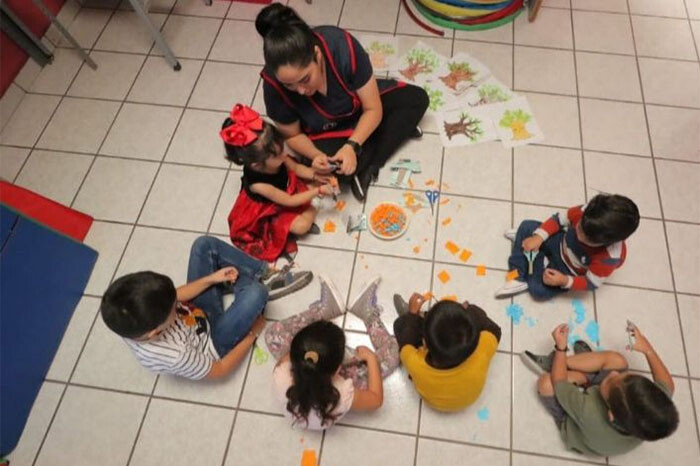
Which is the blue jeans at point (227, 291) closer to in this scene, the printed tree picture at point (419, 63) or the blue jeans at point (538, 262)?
the blue jeans at point (538, 262)

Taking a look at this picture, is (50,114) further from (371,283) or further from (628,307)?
(628,307)

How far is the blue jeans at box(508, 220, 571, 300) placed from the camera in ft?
6.15

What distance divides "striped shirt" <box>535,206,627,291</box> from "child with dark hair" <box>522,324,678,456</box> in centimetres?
23

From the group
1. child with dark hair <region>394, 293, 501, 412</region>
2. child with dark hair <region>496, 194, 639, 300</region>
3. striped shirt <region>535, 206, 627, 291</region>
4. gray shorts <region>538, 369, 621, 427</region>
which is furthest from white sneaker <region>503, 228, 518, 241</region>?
gray shorts <region>538, 369, 621, 427</region>

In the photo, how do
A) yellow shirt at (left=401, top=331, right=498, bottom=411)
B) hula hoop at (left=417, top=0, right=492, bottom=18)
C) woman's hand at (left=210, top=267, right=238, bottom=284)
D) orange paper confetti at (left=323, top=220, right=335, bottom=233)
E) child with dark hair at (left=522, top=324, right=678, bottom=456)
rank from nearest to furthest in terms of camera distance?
child with dark hair at (left=522, top=324, right=678, bottom=456) → yellow shirt at (left=401, top=331, right=498, bottom=411) → woman's hand at (left=210, top=267, right=238, bottom=284) → orange paper confetti at (left=323, top=220, right=335, bottom=233) → hula hoop at (left=417, top=0, right=492, bottom=18)

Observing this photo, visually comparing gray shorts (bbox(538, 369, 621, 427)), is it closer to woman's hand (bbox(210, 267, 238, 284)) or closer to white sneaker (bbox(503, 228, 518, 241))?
white sneaker (bbox(503, 228, 518, 241))

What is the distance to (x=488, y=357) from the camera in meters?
1.55

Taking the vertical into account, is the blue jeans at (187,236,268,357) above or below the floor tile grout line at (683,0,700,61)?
above

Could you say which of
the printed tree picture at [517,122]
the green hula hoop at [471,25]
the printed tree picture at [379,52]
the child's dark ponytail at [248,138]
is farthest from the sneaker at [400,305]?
the green hula hoop at [471,25]

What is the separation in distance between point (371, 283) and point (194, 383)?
32.7 inches

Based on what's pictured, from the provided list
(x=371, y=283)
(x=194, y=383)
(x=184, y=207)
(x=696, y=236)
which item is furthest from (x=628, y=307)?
(x=184, y=207)

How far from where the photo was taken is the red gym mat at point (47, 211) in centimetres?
202

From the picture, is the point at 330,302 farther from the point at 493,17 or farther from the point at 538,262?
the point at 493,17

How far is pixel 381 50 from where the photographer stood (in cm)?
270
